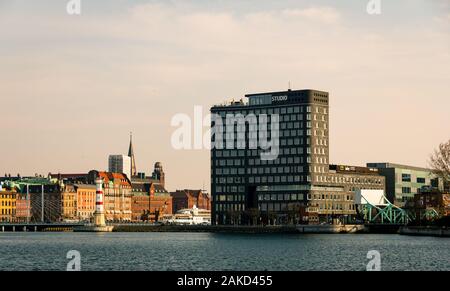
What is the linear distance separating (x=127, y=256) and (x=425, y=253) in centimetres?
3316

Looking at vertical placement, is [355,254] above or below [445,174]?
below

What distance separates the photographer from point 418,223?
640 ft

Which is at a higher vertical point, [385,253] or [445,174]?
[445,174]

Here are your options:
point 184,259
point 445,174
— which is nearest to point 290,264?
point 184,259
